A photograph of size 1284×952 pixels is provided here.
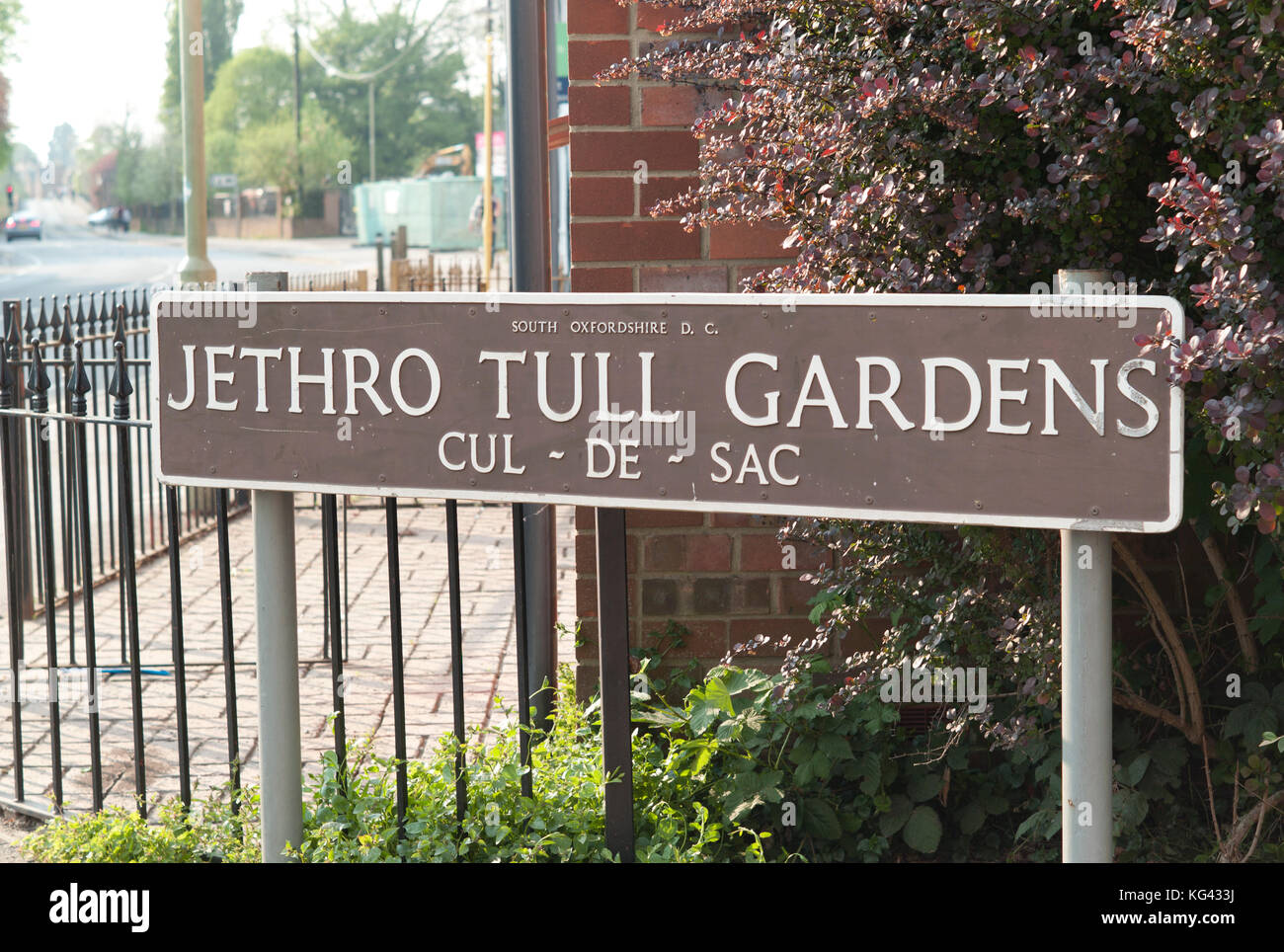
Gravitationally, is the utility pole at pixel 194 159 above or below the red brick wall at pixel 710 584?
above

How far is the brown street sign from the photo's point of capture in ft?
6.93

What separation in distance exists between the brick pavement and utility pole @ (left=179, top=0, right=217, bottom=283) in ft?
4.91

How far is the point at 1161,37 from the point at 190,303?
1854mm

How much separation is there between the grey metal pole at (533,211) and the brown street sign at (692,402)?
1.04 metres

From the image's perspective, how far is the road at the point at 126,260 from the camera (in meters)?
32.5

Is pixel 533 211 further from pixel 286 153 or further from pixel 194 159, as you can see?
pixel 286 153

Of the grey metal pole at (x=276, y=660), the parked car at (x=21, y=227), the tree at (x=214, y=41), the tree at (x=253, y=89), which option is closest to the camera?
the grey metal pole at (x=276, y=660)

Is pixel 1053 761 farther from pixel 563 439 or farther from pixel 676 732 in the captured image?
pixel 563 439

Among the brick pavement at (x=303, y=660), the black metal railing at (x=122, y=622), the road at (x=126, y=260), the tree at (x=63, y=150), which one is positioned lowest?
the brick pavement at (x=303, y=660)

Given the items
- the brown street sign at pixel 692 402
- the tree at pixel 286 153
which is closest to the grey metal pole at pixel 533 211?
the brown street sign at pixel 692 402

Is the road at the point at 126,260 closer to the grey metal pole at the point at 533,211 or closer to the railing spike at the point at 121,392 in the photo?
the railing spike at the point at 121,392

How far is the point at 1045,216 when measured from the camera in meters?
2.68

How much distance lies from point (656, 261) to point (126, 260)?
46.0 metres

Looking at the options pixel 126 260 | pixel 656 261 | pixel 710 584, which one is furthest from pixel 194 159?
pixel 126 260
